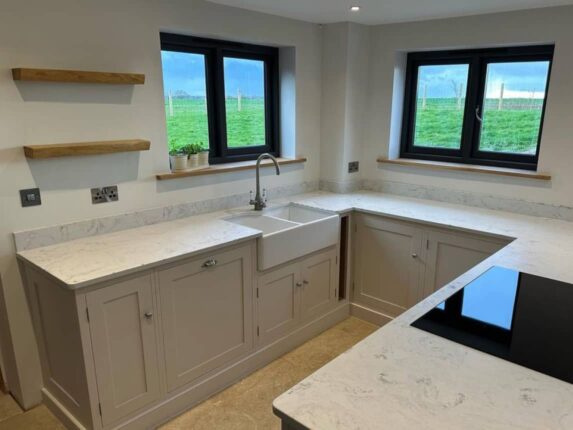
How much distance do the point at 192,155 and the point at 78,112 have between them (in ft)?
2.56

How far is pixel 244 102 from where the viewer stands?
3.28 m

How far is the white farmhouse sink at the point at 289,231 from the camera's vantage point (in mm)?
2531

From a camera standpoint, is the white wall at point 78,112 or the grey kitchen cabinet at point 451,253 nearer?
the white wall at point 78,112

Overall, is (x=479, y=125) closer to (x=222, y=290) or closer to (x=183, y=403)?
(x=222, y=290)

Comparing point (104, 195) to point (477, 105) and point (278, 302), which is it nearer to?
point (278, 302)

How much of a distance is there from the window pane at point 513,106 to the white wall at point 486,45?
20 cm

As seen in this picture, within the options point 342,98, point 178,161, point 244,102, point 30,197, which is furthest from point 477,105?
point 30,197

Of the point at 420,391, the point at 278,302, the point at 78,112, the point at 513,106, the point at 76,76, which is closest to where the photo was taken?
the point at 420,391

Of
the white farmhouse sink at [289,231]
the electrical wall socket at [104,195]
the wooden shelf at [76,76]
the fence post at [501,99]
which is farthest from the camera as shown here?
the fence post at [501,99]

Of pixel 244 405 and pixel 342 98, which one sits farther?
pixel 342 98

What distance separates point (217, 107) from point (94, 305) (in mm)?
1701

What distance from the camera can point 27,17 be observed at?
203 centimetres

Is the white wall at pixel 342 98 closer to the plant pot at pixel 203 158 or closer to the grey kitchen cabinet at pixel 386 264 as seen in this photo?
the grey kitchen cabinet at pixel 386 264

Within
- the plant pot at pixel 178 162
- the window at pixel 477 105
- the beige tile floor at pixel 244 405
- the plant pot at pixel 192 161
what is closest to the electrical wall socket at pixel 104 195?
the plant pot at pixel 178 162
